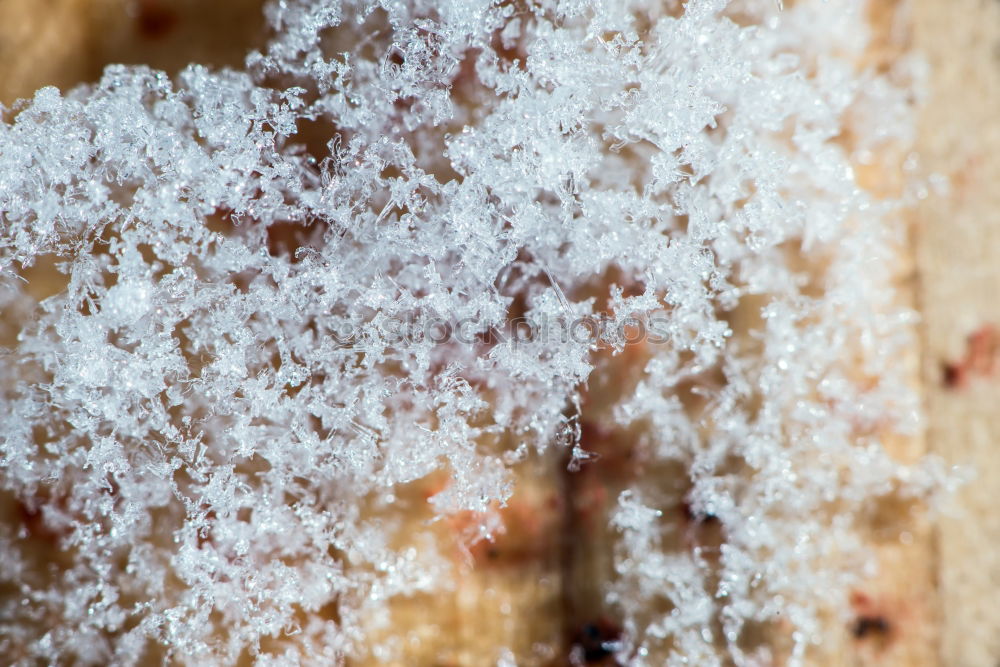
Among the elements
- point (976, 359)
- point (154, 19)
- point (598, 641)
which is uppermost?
point (154, 19)

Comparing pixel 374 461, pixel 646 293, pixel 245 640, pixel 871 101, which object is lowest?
pixel 245 640

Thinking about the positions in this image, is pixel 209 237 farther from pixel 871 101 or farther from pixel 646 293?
pixel 871 101

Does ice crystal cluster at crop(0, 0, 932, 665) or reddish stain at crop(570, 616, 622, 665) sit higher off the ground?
ice crystal cluster at crop(0, 0, 932, 665)

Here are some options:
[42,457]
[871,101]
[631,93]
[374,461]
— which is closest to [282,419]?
[374,461]

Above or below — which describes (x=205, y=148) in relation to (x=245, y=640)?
above

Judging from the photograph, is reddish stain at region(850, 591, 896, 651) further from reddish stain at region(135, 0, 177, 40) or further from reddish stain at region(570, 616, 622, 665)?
reddish stain at region(135, 0, 177, 40)

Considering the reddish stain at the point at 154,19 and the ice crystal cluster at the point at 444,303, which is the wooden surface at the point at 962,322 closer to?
the ice crystal cluster at the point at 444,303

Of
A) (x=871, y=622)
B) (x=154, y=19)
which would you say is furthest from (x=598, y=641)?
(x=154, y=19)

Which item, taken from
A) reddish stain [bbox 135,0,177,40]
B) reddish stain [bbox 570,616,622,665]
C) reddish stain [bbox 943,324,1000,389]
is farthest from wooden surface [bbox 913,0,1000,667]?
reddish stain [bbox 135,0,177,40]

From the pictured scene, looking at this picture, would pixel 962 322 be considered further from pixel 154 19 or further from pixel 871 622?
pixel 154 19
